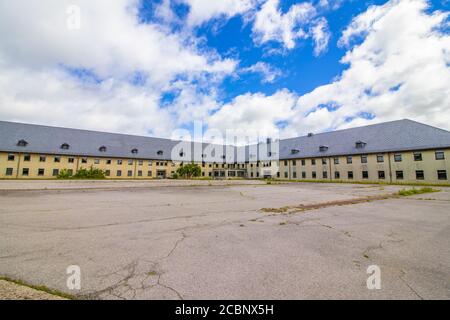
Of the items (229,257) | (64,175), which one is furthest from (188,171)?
(229,257)

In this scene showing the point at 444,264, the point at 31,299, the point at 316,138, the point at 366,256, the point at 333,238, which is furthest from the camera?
the point at 316,138

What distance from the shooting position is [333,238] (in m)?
5.29

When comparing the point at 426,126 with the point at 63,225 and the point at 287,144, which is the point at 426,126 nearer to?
the point at 287,144

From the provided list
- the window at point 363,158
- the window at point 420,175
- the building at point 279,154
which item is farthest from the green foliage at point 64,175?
the window at point 420,175

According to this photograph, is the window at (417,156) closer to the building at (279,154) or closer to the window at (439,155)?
the building at (279,154)

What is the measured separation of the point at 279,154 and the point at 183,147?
29987mm

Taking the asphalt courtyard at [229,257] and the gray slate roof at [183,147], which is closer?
the asphalt courtyard at [229,257]

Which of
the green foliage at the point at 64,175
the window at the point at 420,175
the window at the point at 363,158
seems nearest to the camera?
the window at the point at 420,175

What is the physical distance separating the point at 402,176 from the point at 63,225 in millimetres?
44644

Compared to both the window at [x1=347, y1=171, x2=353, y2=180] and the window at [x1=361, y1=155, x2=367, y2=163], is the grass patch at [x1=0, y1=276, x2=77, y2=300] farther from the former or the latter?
the window at [x1=347, y1=171, x2=353, y2=180]

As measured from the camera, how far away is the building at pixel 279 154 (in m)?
33.8

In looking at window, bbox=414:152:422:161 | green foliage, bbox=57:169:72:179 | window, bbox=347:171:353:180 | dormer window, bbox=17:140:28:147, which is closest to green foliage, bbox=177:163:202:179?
green foliage, bbox=57:169:72:179

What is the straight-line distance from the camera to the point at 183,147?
66438 millimetres
